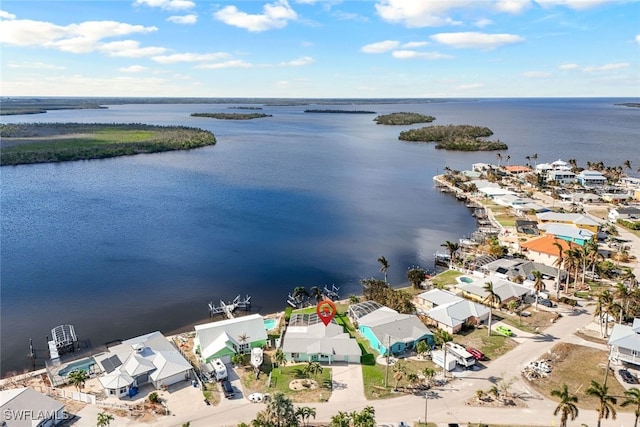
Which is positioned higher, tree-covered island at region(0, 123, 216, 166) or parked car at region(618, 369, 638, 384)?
tree-covered island at region(0, 123, 216, 166)

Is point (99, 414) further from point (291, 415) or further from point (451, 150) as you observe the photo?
point (451, 150)

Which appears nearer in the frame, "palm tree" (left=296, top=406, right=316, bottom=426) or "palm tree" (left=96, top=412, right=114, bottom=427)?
"palm tree" (left=296, top=406, right=316, bottom=426)

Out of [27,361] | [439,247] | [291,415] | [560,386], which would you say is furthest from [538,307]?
[27,361]

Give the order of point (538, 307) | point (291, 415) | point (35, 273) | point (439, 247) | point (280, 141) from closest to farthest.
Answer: point (291, 415)
point (538, 307)
point (35, 273)
point (439, 247)
point (280, 141)

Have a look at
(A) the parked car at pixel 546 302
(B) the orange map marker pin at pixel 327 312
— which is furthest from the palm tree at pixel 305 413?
(A) the parked car at pixel 546 302

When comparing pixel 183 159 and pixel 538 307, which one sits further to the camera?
pixel 183 159

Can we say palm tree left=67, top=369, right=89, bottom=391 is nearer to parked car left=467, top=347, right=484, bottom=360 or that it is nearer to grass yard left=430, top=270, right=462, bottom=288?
parked car left=467, top=347, right=484, bottom=360

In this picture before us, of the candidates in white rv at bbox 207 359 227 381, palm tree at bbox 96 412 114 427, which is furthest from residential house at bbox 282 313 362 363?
palm tree at bbox 96 412 114 427
